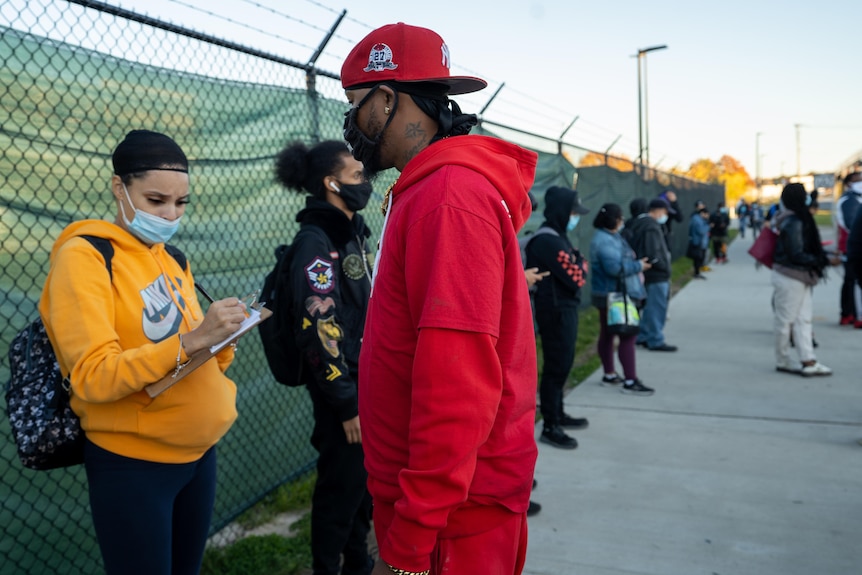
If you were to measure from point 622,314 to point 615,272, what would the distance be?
387 millimetres

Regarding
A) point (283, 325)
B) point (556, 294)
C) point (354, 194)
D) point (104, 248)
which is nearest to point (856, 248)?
point (556, 294)

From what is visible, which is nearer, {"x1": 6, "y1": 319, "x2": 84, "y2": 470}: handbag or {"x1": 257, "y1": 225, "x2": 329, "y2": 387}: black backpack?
{"x1": 6, "y1": 319, "x2": 84, "y2": 470}: handbag

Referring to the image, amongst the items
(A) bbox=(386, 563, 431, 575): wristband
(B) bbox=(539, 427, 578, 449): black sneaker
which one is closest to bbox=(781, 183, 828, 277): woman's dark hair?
(B) bbox=(539, 427, 578, 449): black sneaker

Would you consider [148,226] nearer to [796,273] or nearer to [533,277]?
[533,277]

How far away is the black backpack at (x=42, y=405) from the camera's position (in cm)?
215

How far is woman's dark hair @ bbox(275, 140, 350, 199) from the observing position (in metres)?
3.09

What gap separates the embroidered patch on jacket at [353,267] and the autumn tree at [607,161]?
8097 millimetres

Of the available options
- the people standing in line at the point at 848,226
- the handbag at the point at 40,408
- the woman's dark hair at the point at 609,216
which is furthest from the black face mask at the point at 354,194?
the people standing in line at the point at 848,226

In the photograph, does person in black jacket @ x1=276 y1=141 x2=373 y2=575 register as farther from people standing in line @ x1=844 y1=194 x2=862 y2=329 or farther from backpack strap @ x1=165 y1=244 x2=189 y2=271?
people standing in line @ x1=844 y1=194 x2=862 y2=329

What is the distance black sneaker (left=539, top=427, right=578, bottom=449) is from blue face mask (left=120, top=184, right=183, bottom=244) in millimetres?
3696

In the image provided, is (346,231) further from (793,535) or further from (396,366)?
(793,535)

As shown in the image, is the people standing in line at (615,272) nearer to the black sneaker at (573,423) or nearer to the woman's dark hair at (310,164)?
the black sneaker at (573,423)

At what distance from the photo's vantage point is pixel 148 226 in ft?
7.52

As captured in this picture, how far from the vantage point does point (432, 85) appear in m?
1.64
